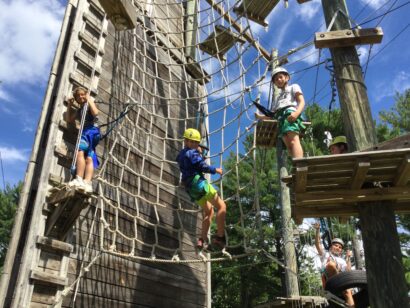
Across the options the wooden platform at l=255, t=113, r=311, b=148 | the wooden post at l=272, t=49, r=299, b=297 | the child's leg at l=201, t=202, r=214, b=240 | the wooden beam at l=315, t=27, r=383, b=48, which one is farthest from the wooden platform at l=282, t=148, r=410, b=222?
the wooden platform at l=255, t=113, r=311, b=148

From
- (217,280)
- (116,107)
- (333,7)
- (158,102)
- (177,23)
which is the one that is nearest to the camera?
(333,7)

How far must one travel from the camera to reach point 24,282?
136 inches

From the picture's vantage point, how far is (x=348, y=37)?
137 inches

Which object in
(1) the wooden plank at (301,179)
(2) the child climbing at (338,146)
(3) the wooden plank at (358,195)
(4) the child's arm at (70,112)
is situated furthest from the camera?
(4) the child's arm at (70,112)

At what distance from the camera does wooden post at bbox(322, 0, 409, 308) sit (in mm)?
2719

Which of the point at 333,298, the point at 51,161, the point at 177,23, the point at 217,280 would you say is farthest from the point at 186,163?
the point at 217,280

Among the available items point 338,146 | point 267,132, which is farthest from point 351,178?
point 267,132

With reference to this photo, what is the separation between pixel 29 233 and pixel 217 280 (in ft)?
45.2

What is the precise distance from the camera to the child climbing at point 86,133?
12.8 ft

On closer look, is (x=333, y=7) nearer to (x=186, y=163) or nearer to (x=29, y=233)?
(x=186, y=163)

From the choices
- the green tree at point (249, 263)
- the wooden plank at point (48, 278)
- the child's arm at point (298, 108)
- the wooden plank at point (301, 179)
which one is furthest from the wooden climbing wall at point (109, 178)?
the green tree at point (249, 263)

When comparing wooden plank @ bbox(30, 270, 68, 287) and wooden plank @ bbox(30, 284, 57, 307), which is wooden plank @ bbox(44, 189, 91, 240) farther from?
wooden plank @ bbox(30, 284, 57, 307)

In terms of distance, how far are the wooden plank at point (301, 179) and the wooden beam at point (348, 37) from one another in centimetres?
125

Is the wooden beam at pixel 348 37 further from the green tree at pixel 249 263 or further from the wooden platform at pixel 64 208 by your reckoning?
the green tree at pixel 249 263
